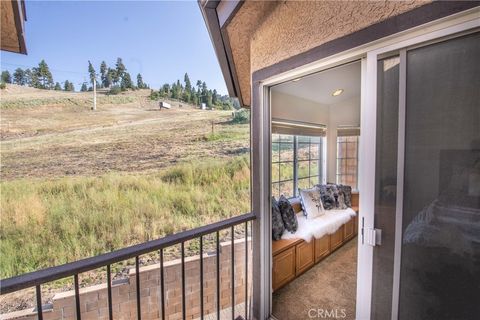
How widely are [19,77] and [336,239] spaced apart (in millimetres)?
4874

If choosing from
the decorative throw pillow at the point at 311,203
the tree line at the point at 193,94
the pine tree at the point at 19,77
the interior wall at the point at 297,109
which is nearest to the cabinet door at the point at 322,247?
the decorative throw pillow at the point at 311,203

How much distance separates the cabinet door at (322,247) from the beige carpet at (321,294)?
9cm

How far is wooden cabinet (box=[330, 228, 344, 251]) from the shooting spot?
3.29 metres

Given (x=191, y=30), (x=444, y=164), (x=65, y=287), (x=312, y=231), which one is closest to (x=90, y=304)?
(x=65, y=287)

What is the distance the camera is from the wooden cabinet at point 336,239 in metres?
3.29

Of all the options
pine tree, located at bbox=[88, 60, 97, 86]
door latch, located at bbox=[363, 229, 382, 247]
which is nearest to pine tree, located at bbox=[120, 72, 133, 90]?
pine tree, located at bbox=[88, 60, 97, 86]

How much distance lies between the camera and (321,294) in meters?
2.43

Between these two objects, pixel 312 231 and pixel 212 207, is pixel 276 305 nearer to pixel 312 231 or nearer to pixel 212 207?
pixel 312 231

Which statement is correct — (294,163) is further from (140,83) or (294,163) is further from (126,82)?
(126,82)

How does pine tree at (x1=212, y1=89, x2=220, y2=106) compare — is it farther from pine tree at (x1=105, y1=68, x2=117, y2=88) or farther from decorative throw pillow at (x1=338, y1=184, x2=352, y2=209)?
decorative throw pillow at (x1=338, y1=184, x2=352, y2=209)

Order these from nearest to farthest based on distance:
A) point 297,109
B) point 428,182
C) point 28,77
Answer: point 428,182 < point 28,77 < point 297,109

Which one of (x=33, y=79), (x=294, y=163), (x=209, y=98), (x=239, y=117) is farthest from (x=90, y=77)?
(x=294, y=163)

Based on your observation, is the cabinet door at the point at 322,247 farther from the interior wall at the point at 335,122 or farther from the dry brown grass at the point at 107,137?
the dry brown grass at the point at 107,137

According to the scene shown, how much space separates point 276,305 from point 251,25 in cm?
281
